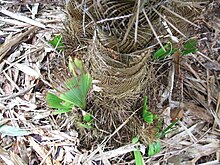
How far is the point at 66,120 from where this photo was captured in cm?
130

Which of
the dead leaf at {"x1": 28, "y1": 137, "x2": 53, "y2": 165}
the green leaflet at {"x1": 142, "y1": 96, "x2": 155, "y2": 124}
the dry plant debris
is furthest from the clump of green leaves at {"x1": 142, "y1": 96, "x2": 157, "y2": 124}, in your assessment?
the dead leaf at {"x1": 28, "y1": 137, "x2": 53, "y2": 165}

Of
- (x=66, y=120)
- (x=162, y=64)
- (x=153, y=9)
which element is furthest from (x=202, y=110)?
(x=153, y=9)

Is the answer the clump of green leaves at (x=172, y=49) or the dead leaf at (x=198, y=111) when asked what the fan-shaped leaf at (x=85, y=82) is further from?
the dead leaf at (x=198, y=111)

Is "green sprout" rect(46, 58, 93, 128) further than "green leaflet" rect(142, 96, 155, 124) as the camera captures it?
No

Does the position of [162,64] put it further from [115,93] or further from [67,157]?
[67,157]

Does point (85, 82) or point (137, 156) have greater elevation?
point (85, 82)

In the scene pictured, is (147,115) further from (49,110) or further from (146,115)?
(49,110)

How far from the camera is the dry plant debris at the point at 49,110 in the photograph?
127 cm

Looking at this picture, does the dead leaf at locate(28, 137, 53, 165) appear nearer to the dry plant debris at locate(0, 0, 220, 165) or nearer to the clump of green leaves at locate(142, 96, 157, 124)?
the dry plant debris at locate(0, 0, 220, 165)

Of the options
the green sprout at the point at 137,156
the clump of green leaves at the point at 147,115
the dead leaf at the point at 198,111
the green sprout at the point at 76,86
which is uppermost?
the green sprout at the point at 76,86

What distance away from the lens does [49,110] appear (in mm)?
1320

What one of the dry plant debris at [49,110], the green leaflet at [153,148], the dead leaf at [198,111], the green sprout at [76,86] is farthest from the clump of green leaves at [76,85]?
the dead leaf at [198,111]

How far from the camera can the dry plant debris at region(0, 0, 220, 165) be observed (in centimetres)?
127

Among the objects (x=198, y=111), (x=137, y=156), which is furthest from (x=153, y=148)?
(x=198, y=111)
